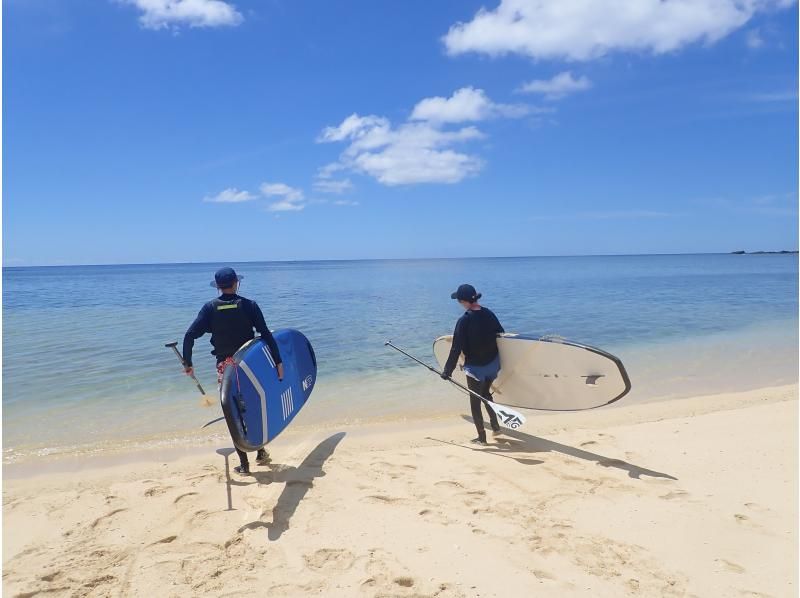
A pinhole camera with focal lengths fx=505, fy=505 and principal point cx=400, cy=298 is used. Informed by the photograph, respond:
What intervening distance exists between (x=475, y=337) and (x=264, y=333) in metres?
2.31

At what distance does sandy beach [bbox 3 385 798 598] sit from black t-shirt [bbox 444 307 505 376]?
991 millimetres

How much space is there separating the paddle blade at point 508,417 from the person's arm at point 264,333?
7.90 feet

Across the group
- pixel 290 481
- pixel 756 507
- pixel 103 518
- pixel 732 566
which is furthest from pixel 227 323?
pixel 756 507

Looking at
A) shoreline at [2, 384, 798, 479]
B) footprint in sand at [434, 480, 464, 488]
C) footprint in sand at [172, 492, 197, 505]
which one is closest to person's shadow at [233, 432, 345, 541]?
footprint in sand at [172, 492, 197, 505]

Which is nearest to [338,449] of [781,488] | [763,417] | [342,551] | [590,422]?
[342,551]

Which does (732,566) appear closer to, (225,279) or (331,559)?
(331,559)

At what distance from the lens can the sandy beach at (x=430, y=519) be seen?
3.11 m

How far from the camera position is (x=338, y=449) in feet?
18.7

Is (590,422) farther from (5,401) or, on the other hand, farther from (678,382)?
(5,401)

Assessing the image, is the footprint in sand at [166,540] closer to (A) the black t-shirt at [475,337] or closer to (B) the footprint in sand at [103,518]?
(B) the footprint in sand at [103,518]

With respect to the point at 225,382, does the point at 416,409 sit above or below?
below

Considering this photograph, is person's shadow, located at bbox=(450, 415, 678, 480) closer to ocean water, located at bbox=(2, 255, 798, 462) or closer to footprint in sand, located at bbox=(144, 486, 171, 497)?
ocean water, located at bbox=(2, 255, 798, 462)

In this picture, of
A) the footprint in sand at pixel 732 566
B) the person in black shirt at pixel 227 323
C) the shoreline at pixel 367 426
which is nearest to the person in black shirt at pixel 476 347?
the shoreline at pixel 367 426

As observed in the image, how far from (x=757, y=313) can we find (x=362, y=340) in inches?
587
